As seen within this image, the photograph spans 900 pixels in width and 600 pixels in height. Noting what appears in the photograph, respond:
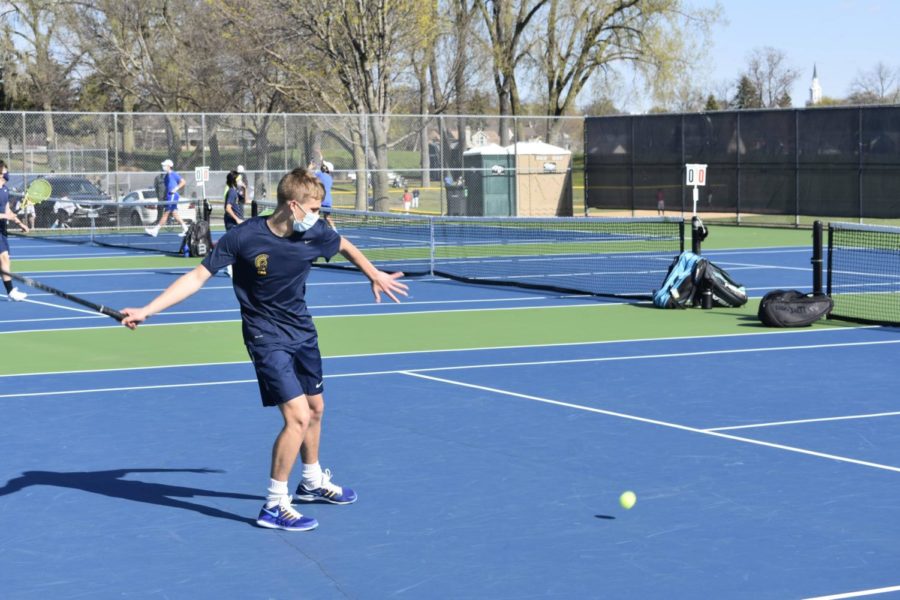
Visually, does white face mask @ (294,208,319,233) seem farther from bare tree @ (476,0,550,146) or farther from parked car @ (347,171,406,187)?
bare tree @ (476,0,550,146)

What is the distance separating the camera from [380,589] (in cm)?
595

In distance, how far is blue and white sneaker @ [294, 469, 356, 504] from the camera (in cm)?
749

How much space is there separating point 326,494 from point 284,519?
57 centimetres

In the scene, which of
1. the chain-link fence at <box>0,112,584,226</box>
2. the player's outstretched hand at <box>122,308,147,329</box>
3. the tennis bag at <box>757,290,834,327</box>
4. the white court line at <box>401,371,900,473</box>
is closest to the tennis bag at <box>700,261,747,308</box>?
the tennis bag at <box>757,290,834,327</box>

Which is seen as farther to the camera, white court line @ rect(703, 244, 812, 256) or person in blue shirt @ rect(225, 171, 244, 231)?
white court line @ rect(703, 244, 812, 256)

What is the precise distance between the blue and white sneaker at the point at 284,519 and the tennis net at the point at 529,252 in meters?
12.0

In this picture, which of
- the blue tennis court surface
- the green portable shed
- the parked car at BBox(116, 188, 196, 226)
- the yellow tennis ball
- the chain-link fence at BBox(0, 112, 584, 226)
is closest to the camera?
the blue tennis court surface

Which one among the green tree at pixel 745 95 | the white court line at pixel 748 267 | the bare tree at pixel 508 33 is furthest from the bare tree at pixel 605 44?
the green tree at pixel 745 95

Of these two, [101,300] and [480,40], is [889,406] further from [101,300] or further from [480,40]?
[480,40]

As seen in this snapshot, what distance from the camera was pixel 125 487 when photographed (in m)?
7.97

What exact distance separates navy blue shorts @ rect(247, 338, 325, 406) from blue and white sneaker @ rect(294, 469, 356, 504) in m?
0.61

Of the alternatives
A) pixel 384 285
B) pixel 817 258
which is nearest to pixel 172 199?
pixel 817 258

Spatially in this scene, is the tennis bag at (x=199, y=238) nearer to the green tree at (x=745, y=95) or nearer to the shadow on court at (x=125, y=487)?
the shadow on court at (x=125, y=487)

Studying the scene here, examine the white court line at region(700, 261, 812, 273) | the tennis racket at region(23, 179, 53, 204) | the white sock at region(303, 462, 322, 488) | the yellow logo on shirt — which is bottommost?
the white sock at region(303, 462, 322, 488)
